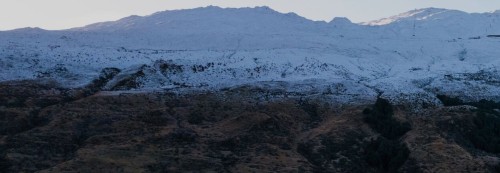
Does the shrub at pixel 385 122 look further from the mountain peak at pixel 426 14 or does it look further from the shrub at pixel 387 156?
the mountain peak at pixel 426 14

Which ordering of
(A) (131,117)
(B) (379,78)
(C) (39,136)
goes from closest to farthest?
(C) (39,136) < (A) (131,117) < (B) (379,78)

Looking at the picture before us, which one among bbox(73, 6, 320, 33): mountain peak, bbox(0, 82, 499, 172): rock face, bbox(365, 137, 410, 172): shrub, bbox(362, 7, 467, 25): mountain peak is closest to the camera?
bbox(0, 82, 499, 172): rock face

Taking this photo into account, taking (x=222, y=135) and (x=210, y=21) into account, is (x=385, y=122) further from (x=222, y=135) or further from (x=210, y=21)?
(x=210, y=21)

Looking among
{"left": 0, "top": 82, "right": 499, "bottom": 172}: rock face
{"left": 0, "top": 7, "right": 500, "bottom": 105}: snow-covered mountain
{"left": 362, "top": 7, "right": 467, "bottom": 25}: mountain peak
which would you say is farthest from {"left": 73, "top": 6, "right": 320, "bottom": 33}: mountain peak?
{"left": 0, "top": 82, "right": 499, "bottom": 172}: rock face

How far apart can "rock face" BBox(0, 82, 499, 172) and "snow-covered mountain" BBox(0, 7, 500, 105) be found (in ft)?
21.1

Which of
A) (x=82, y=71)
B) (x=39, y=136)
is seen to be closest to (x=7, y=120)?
(x=39, y=136)

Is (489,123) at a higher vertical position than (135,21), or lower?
lower

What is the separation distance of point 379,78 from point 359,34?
51.5 meters

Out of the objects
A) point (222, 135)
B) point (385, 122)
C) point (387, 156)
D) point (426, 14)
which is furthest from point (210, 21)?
point (387, 156)

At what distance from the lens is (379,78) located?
68.7 meters

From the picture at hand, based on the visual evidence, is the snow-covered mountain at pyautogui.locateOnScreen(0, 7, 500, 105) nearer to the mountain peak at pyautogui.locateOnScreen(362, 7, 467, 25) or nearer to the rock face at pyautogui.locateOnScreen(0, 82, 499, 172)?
the rock face at pyautogui.locateOnScreen(0, 82, 499, 172)

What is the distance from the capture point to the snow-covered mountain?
57031 mm

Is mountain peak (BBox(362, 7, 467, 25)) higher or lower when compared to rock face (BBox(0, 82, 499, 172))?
higher

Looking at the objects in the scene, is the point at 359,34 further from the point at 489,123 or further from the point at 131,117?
the point at 131,117
